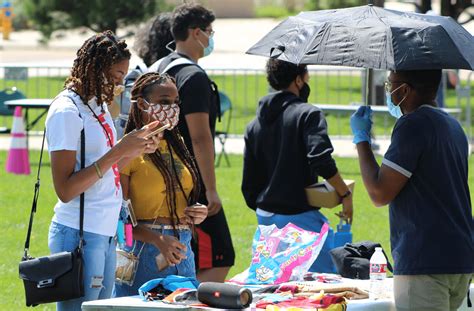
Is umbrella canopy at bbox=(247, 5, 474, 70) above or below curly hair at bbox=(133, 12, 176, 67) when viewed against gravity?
above

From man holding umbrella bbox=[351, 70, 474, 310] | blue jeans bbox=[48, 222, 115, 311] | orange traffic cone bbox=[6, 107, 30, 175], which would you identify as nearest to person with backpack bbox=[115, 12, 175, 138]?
blue jeans bbox=[48, 222, 115, 311]

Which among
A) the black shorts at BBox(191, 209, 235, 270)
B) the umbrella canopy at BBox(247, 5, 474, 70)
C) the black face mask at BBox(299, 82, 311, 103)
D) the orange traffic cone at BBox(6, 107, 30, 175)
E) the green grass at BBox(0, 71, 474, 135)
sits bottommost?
the green grass at BBox(0, 71, 474, 135)

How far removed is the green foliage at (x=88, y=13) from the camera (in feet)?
88.1

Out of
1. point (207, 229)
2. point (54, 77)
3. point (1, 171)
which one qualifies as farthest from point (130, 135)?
point (54, 77)

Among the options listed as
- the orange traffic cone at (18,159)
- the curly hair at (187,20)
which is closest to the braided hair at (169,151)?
the curly hair at (187,20)

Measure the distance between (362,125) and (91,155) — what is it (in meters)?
1.25

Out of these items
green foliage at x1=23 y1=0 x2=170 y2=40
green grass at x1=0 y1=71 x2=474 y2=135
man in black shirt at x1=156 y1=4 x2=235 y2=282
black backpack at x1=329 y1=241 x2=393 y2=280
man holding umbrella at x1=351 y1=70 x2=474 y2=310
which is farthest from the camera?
green foliage at x1=23 y1=0 x2=170 y2=40

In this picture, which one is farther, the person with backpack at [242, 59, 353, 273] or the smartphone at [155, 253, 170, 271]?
the person with backpack at [242, 59, 353, 273]

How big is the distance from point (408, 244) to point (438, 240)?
0.13m

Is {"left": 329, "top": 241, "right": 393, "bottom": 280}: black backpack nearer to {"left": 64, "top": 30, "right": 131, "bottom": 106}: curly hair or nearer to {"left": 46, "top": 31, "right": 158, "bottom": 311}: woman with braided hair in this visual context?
{"left": 46, "top": 31, "right": 158, "bottom": 311}: woman with braided hair

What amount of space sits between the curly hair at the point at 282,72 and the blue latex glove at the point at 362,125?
1.53 metres

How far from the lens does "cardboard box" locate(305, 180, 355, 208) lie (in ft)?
22.6

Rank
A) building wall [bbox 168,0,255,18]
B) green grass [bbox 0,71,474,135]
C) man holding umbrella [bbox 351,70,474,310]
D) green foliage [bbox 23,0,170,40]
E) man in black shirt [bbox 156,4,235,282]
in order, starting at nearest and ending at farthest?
man holding umbrella [bbox 351,70,474,310] < man in black shirt [bbox 156,4,235,282] < green grass [bbox 0,71,474,135] < green foliage [bbox 23,0,170,40] < building wall [bbox 168,0,255,18]

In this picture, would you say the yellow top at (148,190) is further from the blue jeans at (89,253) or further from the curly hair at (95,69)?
the curly hair at (95,69)
